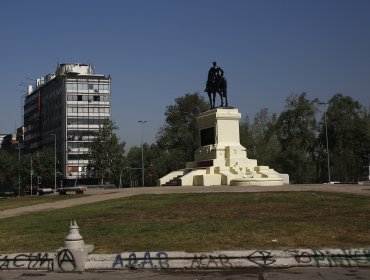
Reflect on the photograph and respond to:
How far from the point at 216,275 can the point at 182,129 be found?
73570mm

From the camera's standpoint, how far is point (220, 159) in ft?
120

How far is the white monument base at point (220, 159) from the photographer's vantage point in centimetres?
3506

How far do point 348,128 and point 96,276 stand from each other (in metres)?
67.7

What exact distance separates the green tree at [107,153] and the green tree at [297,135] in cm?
2595

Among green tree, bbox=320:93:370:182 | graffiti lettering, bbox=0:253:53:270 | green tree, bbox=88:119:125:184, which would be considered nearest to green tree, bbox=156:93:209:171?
green tree, bbox=88:119:125:184

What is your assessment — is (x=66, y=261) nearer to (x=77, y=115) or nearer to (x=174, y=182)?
(x=174, y=182)

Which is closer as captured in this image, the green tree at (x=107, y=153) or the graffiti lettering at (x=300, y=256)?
the graffiti lettering at (x=300, y=256)

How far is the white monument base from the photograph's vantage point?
115ft

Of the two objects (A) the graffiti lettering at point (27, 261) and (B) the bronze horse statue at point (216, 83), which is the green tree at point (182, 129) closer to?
(B) the bronze horse statue at point (216, 83)

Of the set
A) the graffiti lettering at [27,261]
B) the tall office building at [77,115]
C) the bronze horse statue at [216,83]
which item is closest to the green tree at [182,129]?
the tall office building at [77,115]

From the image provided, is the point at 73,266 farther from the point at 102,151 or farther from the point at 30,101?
the point at 30,101

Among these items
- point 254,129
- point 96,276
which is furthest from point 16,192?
point 96,276

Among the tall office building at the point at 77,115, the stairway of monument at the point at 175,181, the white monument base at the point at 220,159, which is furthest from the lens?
the tall office building at the point at 77,115

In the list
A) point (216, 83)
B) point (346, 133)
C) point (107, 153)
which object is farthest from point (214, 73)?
point (107, 153)
